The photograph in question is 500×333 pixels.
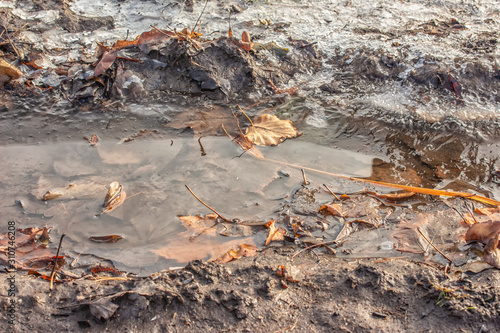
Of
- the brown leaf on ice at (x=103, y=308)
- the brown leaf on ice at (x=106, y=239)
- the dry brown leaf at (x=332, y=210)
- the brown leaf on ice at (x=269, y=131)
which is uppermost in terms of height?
the brown leaf on ice at (x=269, y=131)

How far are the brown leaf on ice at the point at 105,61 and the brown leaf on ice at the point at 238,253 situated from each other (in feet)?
6.67

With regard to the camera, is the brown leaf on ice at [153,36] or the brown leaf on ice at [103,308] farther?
the brown leaf on ice at [153,36]

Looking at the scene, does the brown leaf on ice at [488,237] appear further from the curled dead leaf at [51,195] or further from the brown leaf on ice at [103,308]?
the curled dead leaf at [51,195]

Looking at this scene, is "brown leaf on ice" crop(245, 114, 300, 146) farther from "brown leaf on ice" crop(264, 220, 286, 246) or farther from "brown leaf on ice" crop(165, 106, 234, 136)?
"brown leaf on ice" crop(264, 220, 286, 246)

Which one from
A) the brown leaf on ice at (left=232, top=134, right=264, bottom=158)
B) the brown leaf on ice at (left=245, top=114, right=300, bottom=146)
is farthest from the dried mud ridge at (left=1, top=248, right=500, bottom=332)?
the brown leaf on ice at (left=245, top=114, right=300, bottom=146)

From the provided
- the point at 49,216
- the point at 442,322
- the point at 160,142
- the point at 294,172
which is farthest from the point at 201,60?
the point at 442,322

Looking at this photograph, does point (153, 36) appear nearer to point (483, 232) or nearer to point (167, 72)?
point (167, 72)

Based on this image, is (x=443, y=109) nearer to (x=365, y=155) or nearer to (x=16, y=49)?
(x=365, y=155)

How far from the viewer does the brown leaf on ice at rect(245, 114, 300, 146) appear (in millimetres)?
2635

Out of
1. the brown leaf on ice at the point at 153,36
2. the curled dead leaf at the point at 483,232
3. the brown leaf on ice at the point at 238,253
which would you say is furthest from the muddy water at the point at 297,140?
the brown leaf on ice at the point at 153,36

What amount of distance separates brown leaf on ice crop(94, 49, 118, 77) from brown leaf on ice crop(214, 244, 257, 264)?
203 centimetres

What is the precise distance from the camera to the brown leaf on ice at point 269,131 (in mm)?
2635

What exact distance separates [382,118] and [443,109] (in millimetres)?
497

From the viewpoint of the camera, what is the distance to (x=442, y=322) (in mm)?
1432
